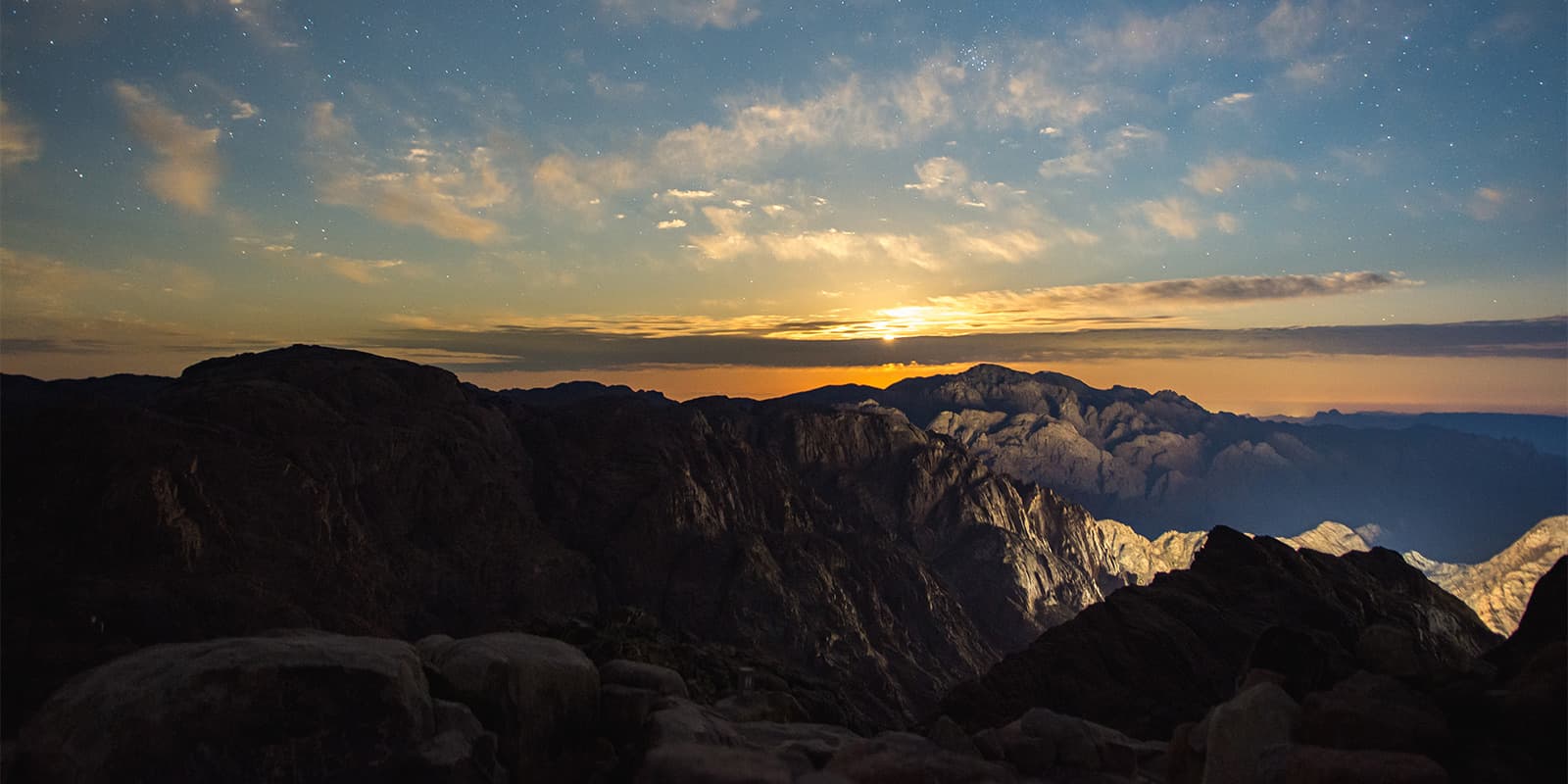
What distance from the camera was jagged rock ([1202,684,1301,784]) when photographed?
14430 millimetres

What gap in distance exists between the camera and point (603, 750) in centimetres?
1936

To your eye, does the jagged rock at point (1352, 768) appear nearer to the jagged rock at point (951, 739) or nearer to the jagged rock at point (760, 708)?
the jagged rock at point (951, 739)

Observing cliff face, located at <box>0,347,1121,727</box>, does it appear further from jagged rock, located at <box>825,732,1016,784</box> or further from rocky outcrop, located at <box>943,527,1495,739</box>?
jagged rock, located at <box>825,732,1016,784</box>

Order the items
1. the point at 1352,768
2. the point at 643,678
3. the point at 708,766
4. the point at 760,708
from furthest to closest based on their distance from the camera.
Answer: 1. the point at 760,708
2. the point at 643,678
3. the point at 708,766
4. the point at 1352,768

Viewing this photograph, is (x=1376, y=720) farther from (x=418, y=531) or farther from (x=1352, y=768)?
(x=418, y=531)

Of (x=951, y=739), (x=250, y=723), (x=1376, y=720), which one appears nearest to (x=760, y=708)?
(x=951, y=739)

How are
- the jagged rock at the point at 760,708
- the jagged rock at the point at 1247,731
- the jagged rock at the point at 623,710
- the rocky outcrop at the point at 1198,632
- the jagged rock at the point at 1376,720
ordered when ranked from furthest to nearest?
the rocky outcrop at the point at 1198,632, the jagged rock at the point at 760,708, the jagged rock at the point at 623,710, the jagged rock at the point at 1247,731, the jagged rock at the point at 1376,720

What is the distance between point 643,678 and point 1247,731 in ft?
50.1

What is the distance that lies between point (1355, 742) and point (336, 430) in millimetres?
91754

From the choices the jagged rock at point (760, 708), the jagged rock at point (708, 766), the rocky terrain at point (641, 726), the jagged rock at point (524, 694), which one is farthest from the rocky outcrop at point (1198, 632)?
the jagged rock at point (708, 766)

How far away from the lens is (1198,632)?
172ft

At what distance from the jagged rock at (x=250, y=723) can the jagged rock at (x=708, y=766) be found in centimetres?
348

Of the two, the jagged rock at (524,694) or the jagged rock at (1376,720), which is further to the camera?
the jagged rock at (524,694)

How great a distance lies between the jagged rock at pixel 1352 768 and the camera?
11.9 metres
